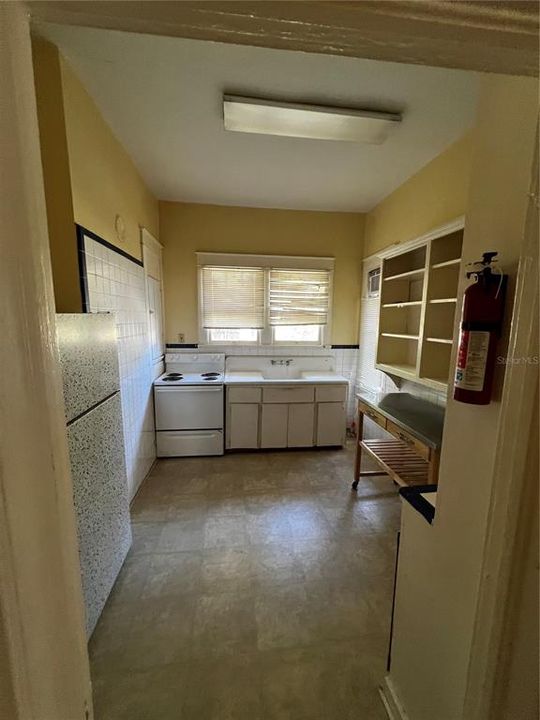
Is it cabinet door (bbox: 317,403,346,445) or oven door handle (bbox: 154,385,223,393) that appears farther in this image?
cabinet door (bbox: 317,403,346,445)

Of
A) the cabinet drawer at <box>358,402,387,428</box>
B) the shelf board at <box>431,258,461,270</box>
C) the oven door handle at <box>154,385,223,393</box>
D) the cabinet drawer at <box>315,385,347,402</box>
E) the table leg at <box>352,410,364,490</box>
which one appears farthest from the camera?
the cabinet drawer at <box>315,385,347,402</box>

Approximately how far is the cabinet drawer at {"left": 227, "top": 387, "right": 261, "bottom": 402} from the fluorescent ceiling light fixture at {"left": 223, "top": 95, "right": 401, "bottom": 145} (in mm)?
2213

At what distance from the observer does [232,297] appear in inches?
145

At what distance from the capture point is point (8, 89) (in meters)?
0.37

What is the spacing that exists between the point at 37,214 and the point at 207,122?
209 cm

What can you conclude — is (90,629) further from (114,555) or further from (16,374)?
(16,374)

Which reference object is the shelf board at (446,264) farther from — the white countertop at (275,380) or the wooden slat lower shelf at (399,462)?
the white countertop at (275,380)

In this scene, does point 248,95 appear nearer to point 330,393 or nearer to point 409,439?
point 409,439

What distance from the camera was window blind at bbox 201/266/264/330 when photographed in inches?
143

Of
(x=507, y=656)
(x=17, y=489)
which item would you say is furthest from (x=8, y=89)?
(x=507, y=656)

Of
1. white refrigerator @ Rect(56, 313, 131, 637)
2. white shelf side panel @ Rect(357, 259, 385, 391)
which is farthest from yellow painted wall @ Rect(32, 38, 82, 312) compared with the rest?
white shelf side panel @ Rect(357, 259, 385, 391)

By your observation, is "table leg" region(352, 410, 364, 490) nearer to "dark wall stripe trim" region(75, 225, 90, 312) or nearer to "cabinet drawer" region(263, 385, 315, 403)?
"cabinet drawer" region(263, 385, 315, 403)

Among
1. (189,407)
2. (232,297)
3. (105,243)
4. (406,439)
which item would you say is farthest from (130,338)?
(406,439)

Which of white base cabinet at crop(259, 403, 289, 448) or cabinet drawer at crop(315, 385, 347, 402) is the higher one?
cabinet drawer at crop(315, 385, 347, 402)
